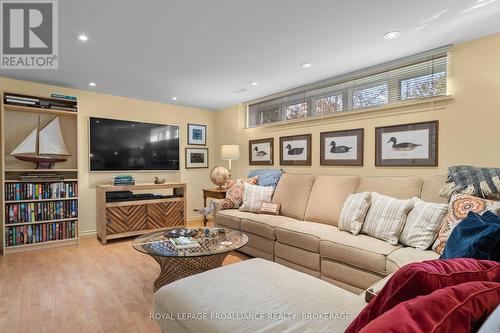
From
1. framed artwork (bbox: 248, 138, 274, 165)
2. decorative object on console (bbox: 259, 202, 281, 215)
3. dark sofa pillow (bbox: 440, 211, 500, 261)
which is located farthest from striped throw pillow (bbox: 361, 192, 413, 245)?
framed artwork (bbox: 248, 138, 274, 165)

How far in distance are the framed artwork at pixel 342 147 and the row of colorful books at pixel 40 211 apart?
346 centimetres

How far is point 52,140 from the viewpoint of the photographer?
3.69 m

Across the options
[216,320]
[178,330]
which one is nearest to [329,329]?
[216,320]

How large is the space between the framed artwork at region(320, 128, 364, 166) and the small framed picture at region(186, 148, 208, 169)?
8.26 feet

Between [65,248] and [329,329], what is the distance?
3.75 meters

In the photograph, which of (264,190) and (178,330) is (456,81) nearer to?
(264,190)

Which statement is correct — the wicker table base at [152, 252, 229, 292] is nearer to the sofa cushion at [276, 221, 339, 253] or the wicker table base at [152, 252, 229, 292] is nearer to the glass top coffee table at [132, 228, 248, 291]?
the glass top coffee table at [132, 228, 248, 291]

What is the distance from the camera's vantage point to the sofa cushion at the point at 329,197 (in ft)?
9.82

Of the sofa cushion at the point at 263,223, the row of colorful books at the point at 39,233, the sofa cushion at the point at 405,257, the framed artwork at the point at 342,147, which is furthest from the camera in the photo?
the row of colorful books at the point at 39,233

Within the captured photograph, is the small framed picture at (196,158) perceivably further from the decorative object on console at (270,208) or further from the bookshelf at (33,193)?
the decorative object on console at (270,208)

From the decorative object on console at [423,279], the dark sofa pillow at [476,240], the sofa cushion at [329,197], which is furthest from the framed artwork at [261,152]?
the decorative object on console at [423,279]

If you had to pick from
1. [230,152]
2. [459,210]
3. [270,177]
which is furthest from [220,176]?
[459,210]

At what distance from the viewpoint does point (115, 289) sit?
2436 millimetres

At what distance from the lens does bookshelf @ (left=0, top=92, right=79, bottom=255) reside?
3.34 metres
